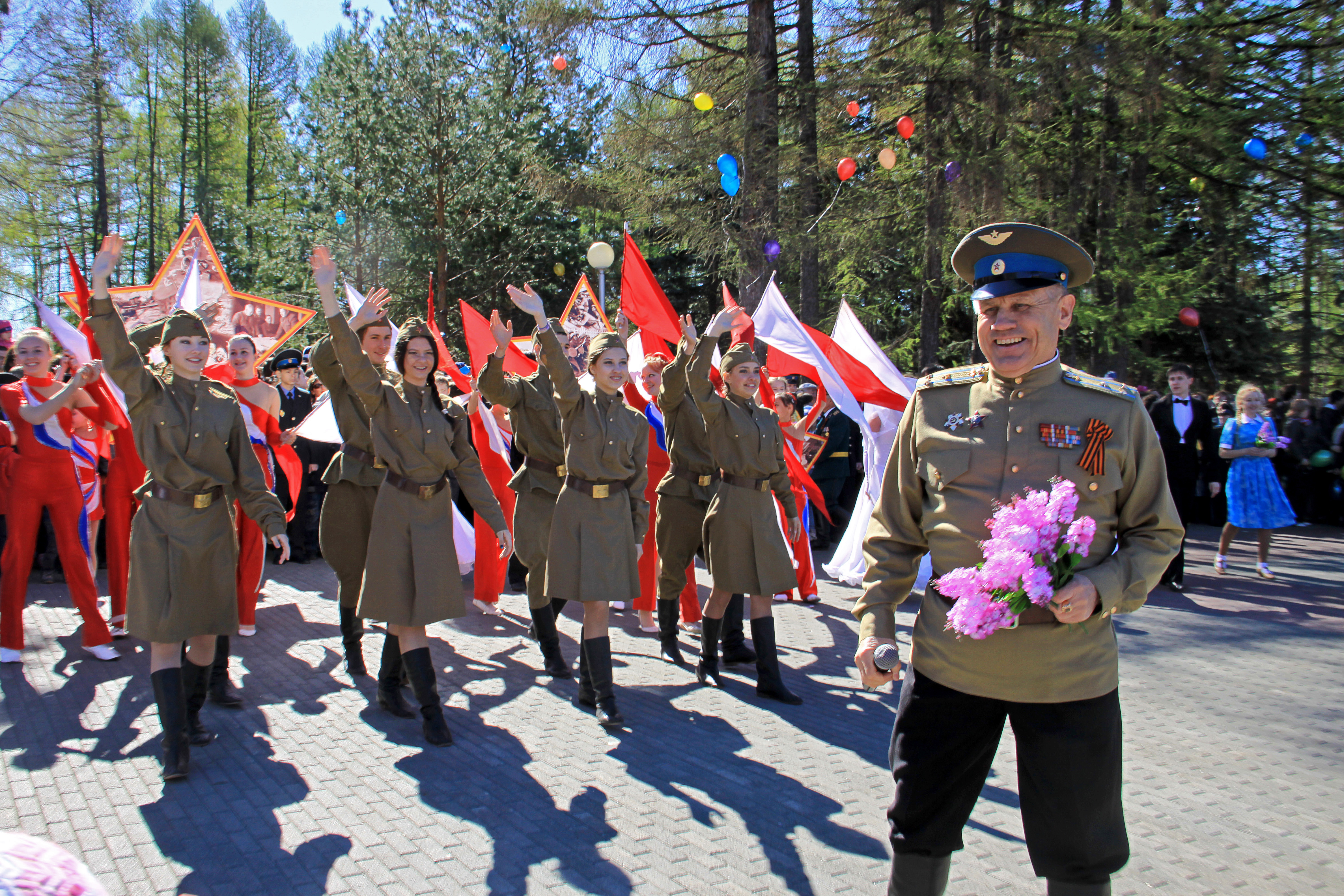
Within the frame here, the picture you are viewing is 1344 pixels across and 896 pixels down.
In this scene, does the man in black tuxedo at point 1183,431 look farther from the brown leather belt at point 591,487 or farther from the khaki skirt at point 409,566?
the khaki skirt at point 409,566

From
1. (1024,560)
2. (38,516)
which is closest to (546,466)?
(38,516)

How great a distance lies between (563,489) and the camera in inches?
200

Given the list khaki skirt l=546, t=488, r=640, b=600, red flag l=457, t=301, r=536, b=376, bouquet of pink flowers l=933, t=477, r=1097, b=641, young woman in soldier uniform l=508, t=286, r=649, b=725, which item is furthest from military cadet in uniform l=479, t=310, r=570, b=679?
bouquet of pink flowers l=933, t=477, r=1097, b=641

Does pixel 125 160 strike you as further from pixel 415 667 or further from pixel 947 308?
pixel 415 667

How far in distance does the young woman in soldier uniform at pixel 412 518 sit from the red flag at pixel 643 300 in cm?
244

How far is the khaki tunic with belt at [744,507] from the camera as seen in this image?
534 cm

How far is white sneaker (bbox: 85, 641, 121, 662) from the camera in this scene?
229 inches

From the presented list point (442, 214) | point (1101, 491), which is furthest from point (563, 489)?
point (442, 214)

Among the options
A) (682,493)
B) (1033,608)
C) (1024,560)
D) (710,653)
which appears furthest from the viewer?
(682,493)

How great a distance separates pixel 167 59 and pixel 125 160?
615 centimetres

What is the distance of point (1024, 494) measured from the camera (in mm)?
2371

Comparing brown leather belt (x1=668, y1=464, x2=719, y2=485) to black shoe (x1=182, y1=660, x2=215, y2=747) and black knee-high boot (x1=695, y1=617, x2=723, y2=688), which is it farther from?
black shoe (x1=182, y1=660, x2=215, y2=747)

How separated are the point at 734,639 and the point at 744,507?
1.10m

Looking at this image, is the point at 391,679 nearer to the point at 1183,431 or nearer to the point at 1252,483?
the point at 1252,483
